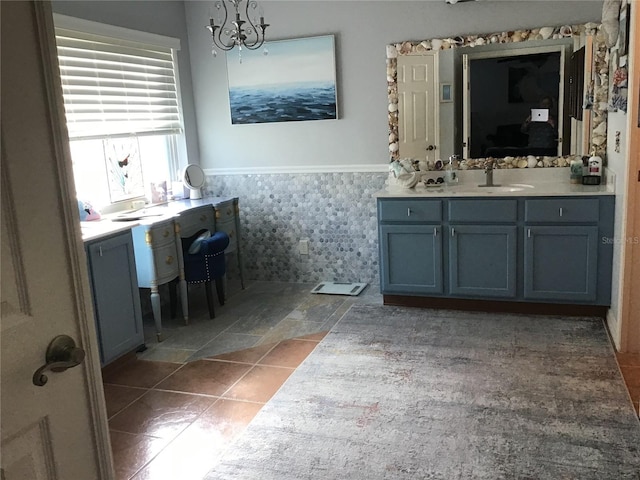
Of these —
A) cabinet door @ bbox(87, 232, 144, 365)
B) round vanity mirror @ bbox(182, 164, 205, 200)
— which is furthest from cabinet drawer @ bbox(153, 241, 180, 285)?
round vanity mirror @ bbox(182, 164, 205, 200)

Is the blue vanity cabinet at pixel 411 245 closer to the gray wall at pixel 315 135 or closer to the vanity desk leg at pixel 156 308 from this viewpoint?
Result: the gray wall at pixel 315 135

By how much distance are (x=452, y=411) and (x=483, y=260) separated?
1478 mm

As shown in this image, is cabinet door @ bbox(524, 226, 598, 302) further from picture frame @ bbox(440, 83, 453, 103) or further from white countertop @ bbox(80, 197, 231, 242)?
white countertop @ bbox(80, 197, 231, 242)

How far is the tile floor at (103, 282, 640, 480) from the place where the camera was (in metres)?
2.54

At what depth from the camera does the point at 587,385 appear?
2.87 meters

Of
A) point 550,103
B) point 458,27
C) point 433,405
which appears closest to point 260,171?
point 458,27

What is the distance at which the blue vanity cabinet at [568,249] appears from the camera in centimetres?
361

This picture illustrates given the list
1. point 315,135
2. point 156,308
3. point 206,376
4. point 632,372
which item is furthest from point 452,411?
point 315,135

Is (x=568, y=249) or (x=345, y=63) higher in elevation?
(x=345, y=63)

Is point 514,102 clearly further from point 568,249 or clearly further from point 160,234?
point 160,234

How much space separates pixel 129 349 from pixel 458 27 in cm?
314

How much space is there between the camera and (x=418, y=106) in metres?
4.31

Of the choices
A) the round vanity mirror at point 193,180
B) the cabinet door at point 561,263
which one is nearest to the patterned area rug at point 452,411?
the cabinet door at point 561,263

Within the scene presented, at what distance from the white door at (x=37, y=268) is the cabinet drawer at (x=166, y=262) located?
2.65 m
